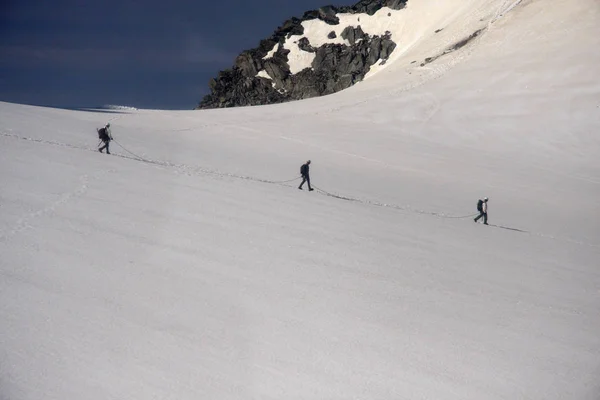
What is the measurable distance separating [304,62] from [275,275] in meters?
86.3

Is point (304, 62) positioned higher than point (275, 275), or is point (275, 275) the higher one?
point (304, 62)

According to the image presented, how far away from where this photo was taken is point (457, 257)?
40.9ft

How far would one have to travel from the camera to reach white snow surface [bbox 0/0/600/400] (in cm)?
634

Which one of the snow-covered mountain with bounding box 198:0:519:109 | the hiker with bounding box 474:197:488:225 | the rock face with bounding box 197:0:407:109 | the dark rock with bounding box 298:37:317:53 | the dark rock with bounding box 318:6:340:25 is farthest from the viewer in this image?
the dark rock with bounding box 318:6:340:25

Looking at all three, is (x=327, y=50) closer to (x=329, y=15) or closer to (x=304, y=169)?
(x=329, y=15)

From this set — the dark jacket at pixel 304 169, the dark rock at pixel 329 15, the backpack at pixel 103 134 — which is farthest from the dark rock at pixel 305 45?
the dark jacket at pixel 304 169

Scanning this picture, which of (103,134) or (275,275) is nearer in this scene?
(275,275)

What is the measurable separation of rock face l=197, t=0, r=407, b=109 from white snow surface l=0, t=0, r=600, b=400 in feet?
206

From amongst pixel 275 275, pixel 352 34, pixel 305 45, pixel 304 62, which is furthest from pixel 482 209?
pixel 305 45

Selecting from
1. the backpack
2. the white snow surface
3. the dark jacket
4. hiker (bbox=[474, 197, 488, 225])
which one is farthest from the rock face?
hiker (bbox=[474, 197, 488, 225])

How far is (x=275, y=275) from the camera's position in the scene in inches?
364

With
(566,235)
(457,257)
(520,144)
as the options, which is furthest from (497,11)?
(457,257)

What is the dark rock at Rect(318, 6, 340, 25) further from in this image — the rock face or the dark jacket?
the dark jacket

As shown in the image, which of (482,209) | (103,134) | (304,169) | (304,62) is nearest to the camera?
(482,209)
